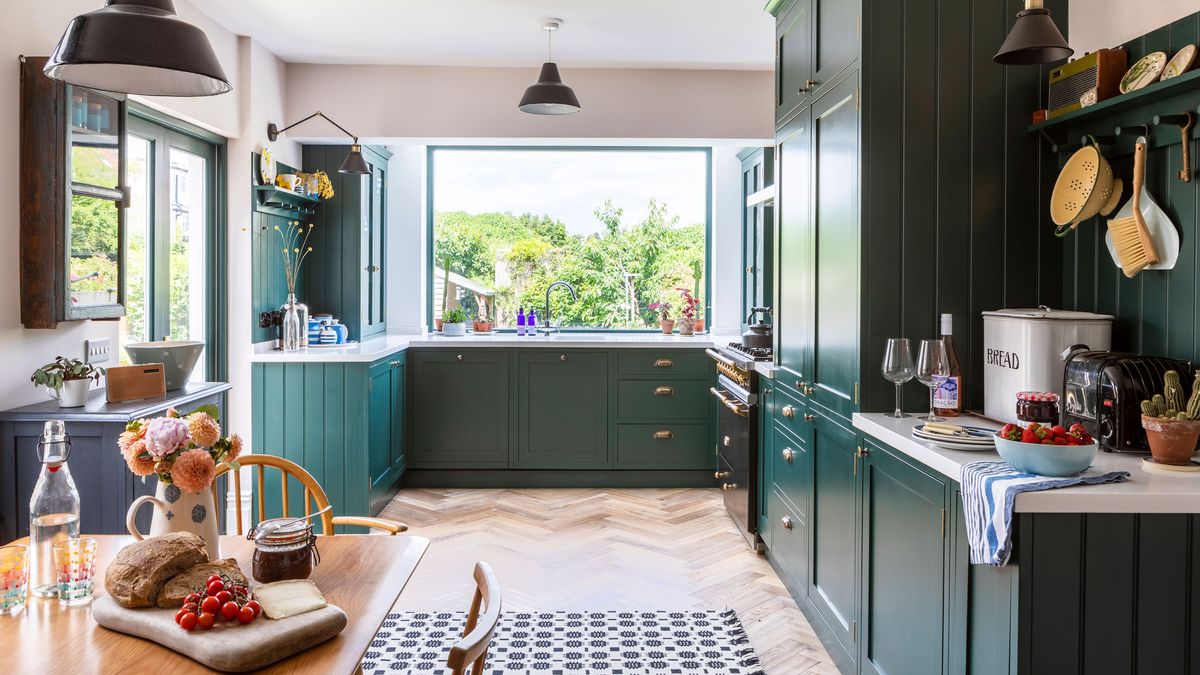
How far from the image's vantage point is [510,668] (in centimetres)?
284

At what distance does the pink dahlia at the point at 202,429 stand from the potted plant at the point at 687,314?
4.42 meters

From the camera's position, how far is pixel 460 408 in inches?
209

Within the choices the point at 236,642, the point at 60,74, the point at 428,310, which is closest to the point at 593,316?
the point at 428,310

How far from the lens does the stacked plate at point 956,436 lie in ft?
6.58

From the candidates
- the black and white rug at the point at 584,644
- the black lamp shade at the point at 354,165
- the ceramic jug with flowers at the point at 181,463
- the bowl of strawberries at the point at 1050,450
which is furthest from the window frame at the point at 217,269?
the bowl of strawberries at the point at 1050,450

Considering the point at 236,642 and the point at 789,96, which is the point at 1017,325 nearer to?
the point at 789,96

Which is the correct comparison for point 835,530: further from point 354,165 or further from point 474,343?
point 354,165

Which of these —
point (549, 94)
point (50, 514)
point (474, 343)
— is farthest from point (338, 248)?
point (50, 514)

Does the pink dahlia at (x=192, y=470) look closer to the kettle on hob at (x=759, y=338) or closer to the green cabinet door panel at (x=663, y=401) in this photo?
the kettle on hob at (x=759, y=338)

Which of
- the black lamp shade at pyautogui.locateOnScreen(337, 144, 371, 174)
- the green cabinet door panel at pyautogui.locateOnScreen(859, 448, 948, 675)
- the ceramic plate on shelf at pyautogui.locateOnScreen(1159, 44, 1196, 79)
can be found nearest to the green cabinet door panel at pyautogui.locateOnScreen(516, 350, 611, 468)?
the black lamp shade at pyautogui.locateOnScreen(337, 144, 371, 174)

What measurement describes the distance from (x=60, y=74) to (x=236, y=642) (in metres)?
1.26

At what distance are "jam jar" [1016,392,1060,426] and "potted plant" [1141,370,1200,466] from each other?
177 millimetres

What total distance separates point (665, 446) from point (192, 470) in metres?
3.99

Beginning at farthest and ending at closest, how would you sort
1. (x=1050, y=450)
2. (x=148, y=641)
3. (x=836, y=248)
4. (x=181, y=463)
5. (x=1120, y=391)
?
(x=836, y=248) < (x=1120, y=391) < (x=1050, y=450) < (x=181, y=463) < (x=148, y=641)
